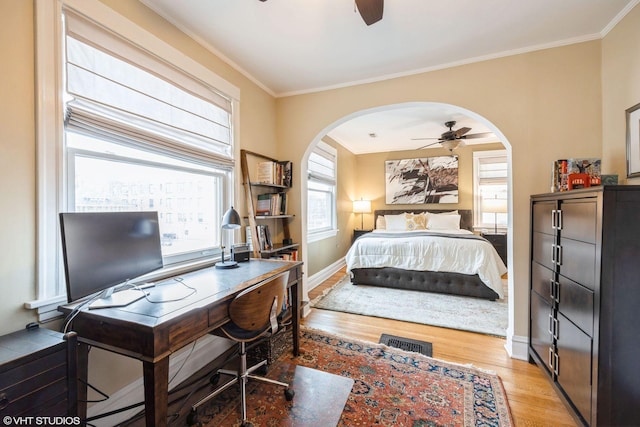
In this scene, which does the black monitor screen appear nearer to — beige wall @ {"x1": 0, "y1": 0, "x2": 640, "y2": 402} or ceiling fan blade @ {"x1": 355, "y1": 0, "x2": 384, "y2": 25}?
beige wall @ {"x1": 0, "y1": 0, "x2": 640, "y2": 402}

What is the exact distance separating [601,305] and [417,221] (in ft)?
13.3

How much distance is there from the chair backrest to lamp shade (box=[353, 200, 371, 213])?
15.4 ft

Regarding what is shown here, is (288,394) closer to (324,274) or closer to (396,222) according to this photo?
(324,274)

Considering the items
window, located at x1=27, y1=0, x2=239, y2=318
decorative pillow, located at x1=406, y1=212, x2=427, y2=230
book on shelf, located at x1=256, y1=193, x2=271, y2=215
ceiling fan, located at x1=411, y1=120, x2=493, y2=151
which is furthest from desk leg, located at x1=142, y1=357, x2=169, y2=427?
decorative pillow, located at x1=406, y1=212, x2=427, y2=230

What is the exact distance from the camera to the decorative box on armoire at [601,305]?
4.14ft

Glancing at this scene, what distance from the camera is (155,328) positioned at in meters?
1.05

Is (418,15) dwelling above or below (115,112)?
above

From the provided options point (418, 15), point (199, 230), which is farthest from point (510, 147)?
point (199, 230)

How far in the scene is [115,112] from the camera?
1.55m

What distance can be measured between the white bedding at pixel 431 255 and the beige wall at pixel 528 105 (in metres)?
1.26

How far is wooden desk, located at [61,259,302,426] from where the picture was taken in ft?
3.51

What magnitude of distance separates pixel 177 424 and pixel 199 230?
1.29 metres

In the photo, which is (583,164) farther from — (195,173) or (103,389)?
(103,389)

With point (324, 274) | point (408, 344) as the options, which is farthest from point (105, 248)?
point (324, 274)
